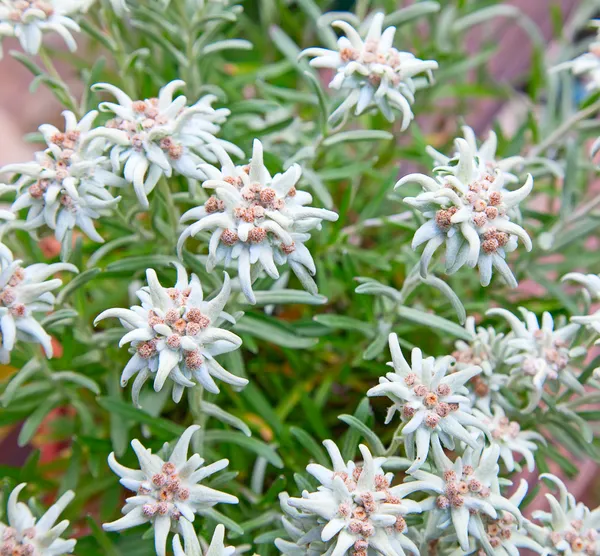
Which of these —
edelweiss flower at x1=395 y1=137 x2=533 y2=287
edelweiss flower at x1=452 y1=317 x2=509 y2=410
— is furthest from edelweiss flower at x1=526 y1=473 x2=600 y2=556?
edelweiss flower at x1=395 y1=137 x2=533 y2=287

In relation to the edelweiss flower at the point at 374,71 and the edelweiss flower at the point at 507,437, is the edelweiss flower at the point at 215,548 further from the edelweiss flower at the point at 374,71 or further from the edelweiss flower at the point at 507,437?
the edelweiss flower at the point at 374,71

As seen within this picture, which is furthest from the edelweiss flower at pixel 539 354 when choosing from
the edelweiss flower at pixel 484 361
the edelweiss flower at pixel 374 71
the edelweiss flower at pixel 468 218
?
the edelweiss flower at pixel 374 71

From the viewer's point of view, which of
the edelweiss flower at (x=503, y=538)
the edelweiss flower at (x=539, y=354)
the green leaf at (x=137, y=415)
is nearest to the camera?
the edelweiss flower at (x=503, y=538)

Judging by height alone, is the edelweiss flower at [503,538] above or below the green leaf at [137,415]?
above

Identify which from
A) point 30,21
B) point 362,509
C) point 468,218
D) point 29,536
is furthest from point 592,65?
point 29,536

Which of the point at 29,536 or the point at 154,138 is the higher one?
the point at 154,138

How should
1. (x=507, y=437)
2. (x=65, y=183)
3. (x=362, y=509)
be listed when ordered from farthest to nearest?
1. (x=507, y=437)
2. (x=65, y=183)
3. (x=362, y=509)

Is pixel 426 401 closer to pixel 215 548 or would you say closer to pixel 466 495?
pixel 466 495
